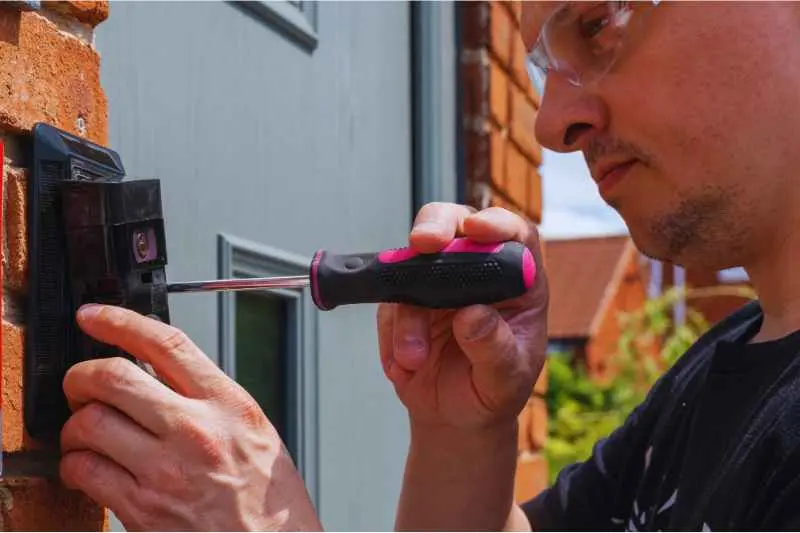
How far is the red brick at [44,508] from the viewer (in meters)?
0.81

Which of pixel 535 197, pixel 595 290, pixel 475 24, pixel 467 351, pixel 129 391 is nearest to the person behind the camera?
pixel 129 391

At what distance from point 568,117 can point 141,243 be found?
50 centimetres

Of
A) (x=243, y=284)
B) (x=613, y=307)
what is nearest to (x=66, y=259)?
(x=243, y=284)

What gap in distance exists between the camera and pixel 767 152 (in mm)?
1045

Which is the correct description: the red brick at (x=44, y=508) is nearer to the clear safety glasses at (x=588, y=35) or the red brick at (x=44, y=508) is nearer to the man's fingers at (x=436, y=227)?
the man's fingers at (x=436, y=227)

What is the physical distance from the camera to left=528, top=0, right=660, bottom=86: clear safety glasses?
43.0 inches

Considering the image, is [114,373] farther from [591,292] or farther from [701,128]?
[591,292]

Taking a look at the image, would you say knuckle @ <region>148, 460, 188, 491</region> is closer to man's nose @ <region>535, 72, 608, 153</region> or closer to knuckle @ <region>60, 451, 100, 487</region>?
knuckle @ <region>60, 451, 100, 487</region>

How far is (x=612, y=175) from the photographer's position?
1130mm

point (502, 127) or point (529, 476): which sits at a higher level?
point (502, 127)

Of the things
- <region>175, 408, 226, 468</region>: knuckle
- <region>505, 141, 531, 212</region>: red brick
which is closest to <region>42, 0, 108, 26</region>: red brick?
<region>175, 408, 226, 468</region>: knuckle

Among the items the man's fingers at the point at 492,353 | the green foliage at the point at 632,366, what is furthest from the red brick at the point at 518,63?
the green foliage at the point at 632,366

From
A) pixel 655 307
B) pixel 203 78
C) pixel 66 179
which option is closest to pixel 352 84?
A: pixel 203 78

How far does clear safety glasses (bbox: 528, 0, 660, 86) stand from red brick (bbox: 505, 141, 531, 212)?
0.77m
